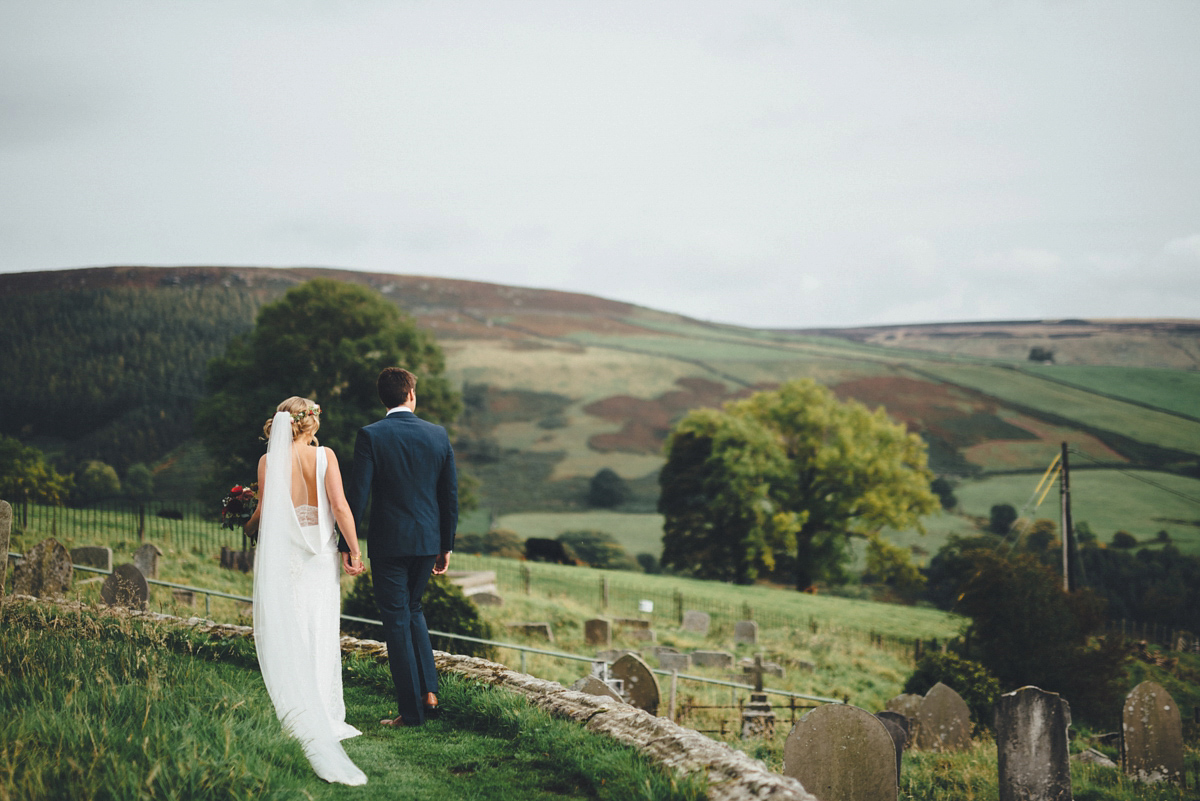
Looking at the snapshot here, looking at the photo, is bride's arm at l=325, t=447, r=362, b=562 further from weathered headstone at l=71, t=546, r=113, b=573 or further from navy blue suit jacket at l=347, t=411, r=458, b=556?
weathered headstone at l=71, t=546, r=113, b=573

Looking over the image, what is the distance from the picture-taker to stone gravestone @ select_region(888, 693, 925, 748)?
11688 millimetres

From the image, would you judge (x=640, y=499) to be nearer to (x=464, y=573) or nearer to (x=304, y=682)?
(x=464, y=573)

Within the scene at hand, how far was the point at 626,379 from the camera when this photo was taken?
73.6 metres

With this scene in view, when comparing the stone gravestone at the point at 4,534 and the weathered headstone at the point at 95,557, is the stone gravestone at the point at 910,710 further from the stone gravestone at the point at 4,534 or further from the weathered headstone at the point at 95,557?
the weathered headstone at the point at 95,557

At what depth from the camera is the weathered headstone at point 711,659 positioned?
61.4 ft

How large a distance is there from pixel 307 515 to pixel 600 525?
1864 inches

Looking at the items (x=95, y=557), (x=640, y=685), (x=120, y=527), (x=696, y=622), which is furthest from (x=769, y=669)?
(x=120, y=527)

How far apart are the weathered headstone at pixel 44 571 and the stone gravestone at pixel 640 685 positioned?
330 inches

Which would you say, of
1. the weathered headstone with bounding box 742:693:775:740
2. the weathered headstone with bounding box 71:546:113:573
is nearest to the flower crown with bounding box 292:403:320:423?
the weathered headstone with bounding box 742:693:775:740

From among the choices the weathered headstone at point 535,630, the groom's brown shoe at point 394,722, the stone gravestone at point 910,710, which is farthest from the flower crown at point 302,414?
the weathered headstone at point 535,630

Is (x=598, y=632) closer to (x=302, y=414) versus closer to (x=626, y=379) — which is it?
(x=302, y=414)

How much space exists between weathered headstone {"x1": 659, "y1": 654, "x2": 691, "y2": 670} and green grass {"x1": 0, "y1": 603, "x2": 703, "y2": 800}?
11.9m

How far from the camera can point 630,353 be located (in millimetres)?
81625

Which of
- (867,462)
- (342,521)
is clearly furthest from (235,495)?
(867,462)
